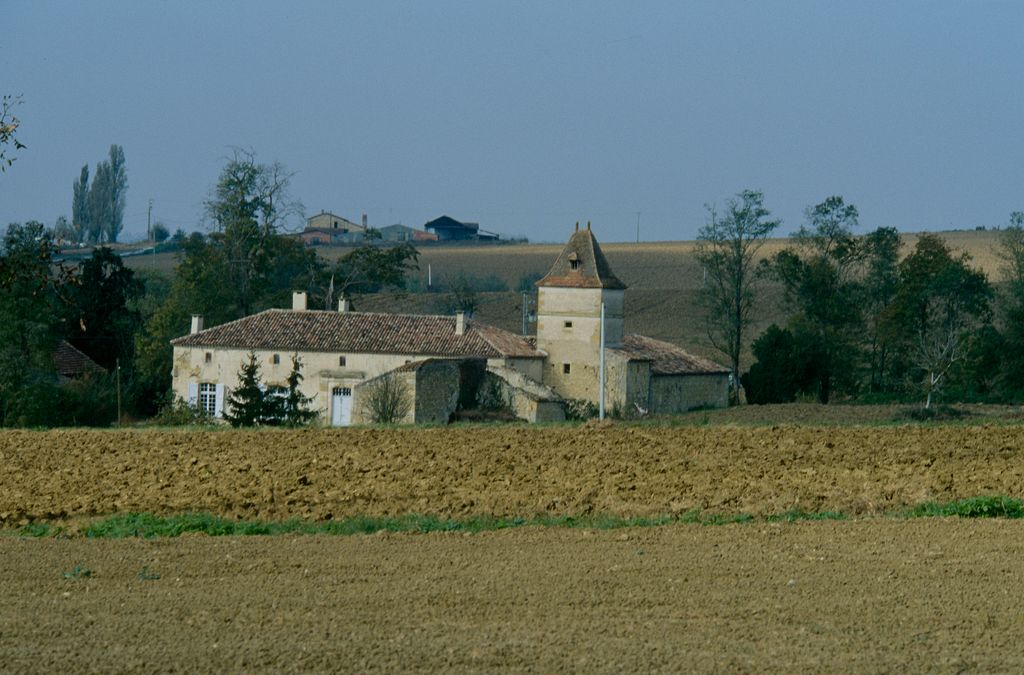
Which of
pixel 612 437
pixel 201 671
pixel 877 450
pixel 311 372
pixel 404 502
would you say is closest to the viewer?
pixel 201 671

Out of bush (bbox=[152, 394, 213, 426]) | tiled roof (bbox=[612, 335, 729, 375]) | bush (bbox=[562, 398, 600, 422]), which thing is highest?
→ tiled roof (bbox=[612, 335, 729, 375])

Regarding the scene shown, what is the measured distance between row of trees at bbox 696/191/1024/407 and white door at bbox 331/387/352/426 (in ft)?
57.0

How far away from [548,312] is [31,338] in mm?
19932

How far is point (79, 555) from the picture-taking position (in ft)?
53.3

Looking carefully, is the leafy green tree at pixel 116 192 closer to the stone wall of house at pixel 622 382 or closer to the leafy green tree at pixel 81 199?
the leafy green tree at pixel 81 199

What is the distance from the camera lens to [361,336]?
182ft

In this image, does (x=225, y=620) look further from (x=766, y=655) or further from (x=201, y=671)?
(x=766, y=655)

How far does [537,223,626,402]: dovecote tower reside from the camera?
55.7m

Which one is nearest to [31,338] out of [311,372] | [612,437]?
[311,372]

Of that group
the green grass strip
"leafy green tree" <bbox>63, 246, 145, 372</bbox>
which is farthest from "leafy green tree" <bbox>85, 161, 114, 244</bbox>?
the green grass strip

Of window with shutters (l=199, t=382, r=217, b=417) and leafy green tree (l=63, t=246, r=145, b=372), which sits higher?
leafy green tree (l=63, t=246, r=145, b=372)

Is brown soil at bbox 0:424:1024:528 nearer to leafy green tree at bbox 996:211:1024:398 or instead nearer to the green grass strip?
the green grass strip

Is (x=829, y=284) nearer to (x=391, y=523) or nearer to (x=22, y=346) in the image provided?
(x=22, y=346)

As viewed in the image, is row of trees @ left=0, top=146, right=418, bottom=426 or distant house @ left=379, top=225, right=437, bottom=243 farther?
distant house @ left=379, top=225, right=437, bottom=243
